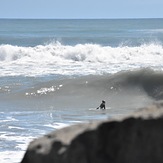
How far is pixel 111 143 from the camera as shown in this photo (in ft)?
10.1

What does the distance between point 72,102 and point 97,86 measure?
384cm

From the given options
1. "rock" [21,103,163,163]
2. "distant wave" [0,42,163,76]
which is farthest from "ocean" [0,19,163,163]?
"rock" [21,103,163,163]

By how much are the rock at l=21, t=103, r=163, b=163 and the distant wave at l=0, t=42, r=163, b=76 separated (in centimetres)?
2344

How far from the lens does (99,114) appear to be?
15422mm

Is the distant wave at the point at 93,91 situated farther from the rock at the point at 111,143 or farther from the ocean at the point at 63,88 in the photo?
the rock at the point at 111,143

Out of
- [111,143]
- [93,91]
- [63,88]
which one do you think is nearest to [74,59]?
[63,88]

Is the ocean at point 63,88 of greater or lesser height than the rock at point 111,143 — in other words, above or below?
above

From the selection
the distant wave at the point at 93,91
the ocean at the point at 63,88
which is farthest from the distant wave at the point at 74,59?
the distant wave at the point at 93,91

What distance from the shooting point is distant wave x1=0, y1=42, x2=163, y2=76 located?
28775 millimetres

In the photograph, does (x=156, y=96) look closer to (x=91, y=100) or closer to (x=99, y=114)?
(x=91, y=100)

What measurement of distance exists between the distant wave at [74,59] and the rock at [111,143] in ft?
76.9

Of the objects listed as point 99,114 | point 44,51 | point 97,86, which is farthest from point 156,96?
point 44,51

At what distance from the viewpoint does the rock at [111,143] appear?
9.82 ft

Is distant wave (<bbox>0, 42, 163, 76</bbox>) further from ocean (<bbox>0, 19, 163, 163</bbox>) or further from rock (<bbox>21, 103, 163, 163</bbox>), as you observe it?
rock (<bbox>21, 103, 163, 163</bbox>)
